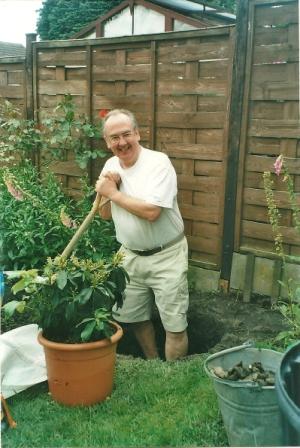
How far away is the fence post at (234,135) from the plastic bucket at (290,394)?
2.22 m

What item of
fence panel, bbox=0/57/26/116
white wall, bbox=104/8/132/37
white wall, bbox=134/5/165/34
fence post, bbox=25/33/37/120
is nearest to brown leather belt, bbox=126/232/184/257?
fence post, bbox=25/33/37/120

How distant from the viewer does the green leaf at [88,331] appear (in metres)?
2.92

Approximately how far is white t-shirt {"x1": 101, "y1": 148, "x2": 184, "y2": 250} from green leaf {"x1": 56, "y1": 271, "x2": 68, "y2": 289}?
825 mm

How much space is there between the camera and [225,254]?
433 cm

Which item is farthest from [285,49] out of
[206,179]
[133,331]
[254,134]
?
[133,331]

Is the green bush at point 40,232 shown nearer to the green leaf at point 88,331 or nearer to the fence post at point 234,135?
the fence post at point 234,135

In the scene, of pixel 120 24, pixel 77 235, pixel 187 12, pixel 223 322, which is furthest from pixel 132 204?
pixel 120 24

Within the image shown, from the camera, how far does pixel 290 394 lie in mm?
1998

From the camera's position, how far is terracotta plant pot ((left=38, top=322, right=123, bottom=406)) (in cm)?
301

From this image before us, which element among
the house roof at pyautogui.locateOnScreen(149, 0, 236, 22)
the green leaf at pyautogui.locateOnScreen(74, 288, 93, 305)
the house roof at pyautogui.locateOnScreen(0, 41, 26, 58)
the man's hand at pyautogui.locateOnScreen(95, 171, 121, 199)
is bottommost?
the green leaf at pyautogui.locateOnScreen(74, 288, 93, 305)

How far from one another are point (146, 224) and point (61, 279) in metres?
0.91

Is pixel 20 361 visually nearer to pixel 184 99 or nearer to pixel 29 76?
pixel 184 99

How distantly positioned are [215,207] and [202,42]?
4.48ft

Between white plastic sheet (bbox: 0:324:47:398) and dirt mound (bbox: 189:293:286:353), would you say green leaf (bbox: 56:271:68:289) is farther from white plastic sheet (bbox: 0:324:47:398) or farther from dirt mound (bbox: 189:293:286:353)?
dirt mound (bbox: 189:293:286:353)
